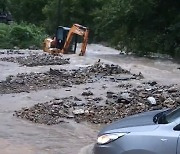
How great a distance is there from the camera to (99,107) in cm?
1339

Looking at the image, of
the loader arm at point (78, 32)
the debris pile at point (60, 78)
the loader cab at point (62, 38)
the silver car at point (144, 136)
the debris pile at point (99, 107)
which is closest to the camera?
the silver car at point (144, 136)

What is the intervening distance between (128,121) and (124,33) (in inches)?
1134

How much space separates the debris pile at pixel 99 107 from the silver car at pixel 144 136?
5.76m

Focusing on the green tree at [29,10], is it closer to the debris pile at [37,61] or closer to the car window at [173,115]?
the debris pile at [37,61]

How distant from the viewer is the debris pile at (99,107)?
1209 cm

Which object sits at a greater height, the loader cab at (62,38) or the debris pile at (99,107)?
the loader cab at (62,38)

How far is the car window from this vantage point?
18.7 ft

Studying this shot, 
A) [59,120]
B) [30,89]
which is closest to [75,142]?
[59,120]

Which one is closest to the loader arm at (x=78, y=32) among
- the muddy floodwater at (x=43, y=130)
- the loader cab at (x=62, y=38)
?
the loader cab at (x=62, y=38)

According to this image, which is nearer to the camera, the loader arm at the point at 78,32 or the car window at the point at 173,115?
the car window at the point at 173,115

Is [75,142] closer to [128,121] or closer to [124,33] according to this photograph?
[128,121]

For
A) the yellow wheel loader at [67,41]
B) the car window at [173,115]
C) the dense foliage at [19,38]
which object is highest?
the car window at [173,115]

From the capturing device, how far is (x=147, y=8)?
3297cm

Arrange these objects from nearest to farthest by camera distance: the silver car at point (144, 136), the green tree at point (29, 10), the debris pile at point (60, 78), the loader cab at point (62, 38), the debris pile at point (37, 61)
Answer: the silver car at point (144, 136) < the debris pile at point (60, 78) < the debris pile at point (37, 61) < the loader cab at point (62, 38) < the green tree at point (29, 10)
